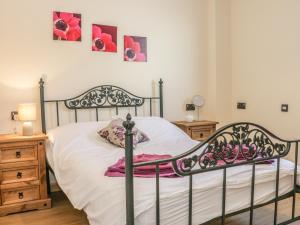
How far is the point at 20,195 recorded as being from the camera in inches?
118

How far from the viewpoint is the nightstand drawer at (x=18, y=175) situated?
2.92 meters

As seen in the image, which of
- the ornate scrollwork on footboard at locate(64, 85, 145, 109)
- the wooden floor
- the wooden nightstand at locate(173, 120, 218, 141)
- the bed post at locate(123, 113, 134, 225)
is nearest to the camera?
the bed post at locate(123, 113, 134, 225)

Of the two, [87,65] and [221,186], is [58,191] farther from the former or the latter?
[221,186]

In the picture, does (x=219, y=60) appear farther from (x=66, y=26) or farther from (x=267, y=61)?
(x=66, y=26)

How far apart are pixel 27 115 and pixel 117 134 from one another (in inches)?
37.1

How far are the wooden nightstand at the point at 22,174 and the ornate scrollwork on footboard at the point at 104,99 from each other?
0.65 metres

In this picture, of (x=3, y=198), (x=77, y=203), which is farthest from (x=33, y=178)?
(x=77, y=203)

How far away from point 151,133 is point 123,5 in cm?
167

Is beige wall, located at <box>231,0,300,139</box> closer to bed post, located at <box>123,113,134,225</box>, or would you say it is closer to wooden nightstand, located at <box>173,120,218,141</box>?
wooden nightstand, located at <box>173,120,218,141</box>

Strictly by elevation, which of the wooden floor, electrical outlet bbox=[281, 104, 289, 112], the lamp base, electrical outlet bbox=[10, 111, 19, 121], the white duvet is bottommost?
the wooden floor

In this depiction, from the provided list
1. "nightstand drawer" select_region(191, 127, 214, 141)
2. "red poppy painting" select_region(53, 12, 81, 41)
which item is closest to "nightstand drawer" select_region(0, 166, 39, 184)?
"red poppy painting" select_region(53, 12, 81, 41)

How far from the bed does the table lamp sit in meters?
0.42

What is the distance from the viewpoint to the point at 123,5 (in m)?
3.79

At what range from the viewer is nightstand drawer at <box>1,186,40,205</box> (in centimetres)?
293
